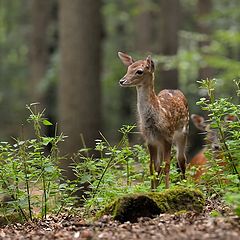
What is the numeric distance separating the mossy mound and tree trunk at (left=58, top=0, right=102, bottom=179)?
6877 millimetres

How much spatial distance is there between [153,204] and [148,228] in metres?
0.60

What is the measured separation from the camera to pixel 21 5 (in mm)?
30641

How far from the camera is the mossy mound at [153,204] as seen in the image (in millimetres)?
5387

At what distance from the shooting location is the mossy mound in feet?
17.7

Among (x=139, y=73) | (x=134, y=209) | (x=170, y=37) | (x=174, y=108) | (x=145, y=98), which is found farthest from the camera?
(x=170, y=37)

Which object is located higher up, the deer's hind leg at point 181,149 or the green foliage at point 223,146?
the green foliage at point 223,146

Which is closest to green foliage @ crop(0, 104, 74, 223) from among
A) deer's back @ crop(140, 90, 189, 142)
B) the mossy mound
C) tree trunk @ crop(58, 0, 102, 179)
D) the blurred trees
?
the mossy mound

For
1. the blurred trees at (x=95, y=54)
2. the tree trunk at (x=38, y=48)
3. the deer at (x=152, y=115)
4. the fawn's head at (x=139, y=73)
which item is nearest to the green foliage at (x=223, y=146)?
the deer at (x=152, y=115)

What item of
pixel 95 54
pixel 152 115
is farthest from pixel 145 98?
pixel 95 54

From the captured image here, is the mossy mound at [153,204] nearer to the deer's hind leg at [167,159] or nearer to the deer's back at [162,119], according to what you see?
the deer's hind leg at [167,159]

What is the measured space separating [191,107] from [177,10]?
118 inches

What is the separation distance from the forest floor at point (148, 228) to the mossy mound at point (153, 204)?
0.32ft

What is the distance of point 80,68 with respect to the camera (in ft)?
41.9

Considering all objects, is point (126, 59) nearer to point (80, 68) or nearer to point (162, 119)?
point (162, 119)
